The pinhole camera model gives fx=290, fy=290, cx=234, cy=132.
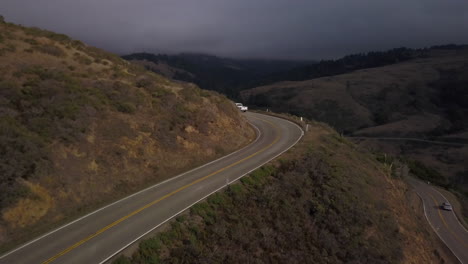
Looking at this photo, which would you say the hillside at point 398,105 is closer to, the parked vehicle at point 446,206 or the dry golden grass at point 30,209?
the parked vehicle at point 446,206

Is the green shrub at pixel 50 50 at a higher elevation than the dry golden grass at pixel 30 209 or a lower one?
higher

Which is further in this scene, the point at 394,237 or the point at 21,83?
the point at 21,83

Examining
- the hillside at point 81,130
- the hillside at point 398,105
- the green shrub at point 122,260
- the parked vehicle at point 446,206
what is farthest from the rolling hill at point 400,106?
the green shrub at point 122,260

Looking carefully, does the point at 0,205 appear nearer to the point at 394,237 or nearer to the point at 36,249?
the point at 36,249

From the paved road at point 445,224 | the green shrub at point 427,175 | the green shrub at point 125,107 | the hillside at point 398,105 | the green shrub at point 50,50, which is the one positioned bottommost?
the green shrub at point 427,175

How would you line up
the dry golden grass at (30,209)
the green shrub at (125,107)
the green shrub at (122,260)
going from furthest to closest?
the green shrub at (125,107) < the dry golden grass at (30,209) < the green shrub at (122,260)

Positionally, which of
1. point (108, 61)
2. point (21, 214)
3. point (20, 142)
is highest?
point (108, 61)

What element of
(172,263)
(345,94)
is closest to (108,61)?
(172,263)
